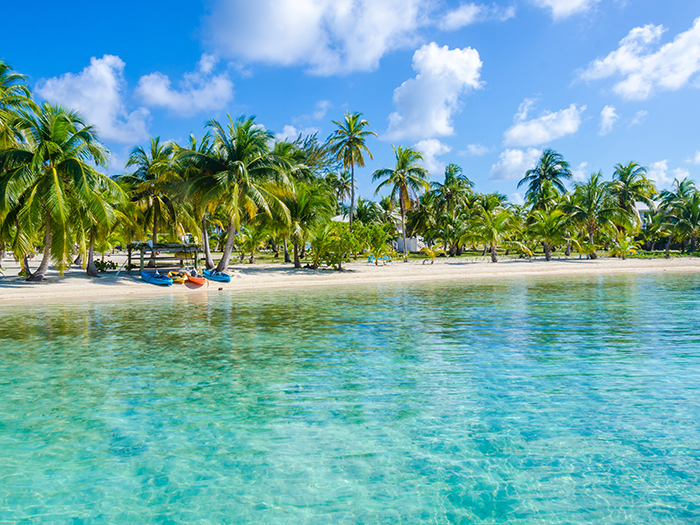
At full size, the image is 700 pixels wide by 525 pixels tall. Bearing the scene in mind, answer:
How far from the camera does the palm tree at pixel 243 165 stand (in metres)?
23.7

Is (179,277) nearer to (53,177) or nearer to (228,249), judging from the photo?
(228,249)

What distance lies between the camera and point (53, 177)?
19609mm

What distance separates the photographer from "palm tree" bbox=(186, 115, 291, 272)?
23734 mm

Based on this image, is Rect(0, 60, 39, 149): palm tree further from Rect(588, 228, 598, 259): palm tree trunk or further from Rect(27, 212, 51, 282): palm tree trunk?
Rect(588, 228, 598, 259): palm tree trunk

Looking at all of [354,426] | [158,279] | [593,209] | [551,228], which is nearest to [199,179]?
[158,279]

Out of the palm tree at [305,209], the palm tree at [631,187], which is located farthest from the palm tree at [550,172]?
the palm tree at [305,209]

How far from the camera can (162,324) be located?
1251cm

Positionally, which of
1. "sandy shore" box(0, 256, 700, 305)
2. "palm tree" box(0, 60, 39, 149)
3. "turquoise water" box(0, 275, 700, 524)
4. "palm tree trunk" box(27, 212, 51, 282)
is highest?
"palm tree" box(0, 60, 39, 149)

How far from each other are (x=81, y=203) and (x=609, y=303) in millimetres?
21941

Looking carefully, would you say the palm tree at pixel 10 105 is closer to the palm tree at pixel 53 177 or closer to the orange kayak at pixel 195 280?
the palm tree at pixel 53 177

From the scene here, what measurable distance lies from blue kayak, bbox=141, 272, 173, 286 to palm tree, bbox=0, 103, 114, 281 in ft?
Result: 12.2

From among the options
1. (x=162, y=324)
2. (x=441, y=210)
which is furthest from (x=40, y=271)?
(x=441, y=210)

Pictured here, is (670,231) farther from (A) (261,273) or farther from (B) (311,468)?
(B) (311,468)

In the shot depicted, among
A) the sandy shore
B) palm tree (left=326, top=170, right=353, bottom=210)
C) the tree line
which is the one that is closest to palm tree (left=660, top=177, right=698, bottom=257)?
the tree line
